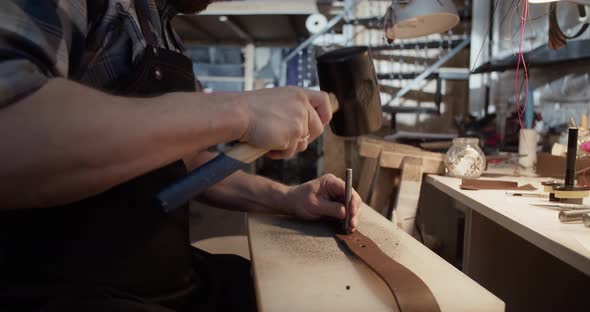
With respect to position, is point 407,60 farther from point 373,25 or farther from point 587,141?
point 587,141

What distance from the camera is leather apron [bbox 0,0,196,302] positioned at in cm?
66

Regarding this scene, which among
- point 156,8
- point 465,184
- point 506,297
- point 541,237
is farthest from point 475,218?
point 156,8

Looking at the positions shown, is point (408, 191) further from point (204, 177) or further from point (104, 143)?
point (104, 143)

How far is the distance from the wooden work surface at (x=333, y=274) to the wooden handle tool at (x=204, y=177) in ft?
0.58

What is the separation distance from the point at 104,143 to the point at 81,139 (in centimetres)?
3

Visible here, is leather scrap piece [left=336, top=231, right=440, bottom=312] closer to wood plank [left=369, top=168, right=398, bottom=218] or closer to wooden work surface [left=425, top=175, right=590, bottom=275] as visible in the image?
wooden work surface [left=425, top=175, right=590, bottom=275]

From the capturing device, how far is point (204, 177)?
707mm

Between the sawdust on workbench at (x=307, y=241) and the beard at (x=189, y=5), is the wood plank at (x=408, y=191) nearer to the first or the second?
the sawdust on workbench at (x=307, y=241)

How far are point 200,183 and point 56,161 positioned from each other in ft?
0.76

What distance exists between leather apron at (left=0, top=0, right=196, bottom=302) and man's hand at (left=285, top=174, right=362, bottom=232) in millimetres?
330

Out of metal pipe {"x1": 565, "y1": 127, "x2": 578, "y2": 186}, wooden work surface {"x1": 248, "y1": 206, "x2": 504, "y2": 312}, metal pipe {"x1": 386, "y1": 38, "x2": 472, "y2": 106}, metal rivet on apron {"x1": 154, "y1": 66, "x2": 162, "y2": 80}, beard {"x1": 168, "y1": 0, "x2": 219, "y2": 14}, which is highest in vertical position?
metal pipe {"x1": 386, "y1": 38, "x2": 472, "y2": 106}

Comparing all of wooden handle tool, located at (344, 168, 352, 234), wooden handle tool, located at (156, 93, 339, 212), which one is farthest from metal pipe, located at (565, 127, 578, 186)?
wooden handle tool, located at (156, 93, 339, 212)

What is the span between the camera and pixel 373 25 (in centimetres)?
569

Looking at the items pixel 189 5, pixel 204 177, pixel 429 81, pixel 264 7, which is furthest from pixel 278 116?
pixel 264 7
